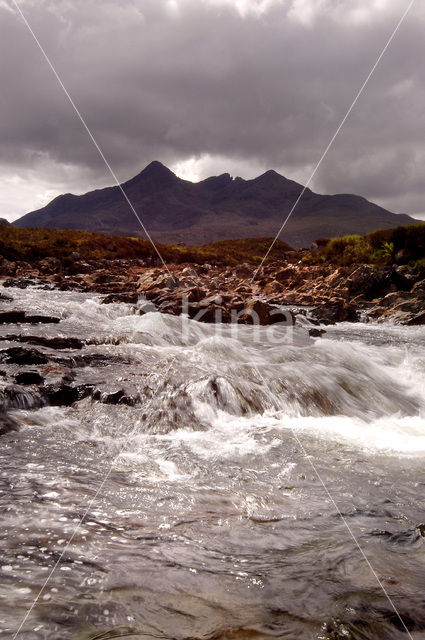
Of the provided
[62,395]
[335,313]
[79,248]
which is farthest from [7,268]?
[62,395]

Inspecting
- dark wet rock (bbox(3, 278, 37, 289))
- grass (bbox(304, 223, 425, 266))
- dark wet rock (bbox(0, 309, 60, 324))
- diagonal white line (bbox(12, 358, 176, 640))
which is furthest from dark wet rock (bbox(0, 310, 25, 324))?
grass (bbox(304, 223, 425, 266))

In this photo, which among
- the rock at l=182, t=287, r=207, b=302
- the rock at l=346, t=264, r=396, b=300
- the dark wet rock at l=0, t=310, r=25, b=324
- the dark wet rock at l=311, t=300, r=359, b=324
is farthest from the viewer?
the rock at l=346, t=264, r=396, b=300

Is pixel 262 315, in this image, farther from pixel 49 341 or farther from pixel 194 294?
pixel 49 341

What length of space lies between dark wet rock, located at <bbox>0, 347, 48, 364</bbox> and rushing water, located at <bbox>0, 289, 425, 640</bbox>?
810mm

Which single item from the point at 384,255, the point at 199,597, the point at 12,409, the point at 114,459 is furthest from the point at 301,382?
the point at 384,255

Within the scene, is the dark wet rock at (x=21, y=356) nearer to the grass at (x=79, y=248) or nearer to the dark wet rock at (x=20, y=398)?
the dark wet rock at (x=20, y=398)

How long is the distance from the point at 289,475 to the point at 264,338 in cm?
813

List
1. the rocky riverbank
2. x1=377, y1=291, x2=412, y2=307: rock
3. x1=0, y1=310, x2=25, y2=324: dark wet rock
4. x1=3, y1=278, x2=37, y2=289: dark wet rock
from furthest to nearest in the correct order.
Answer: x1=3, y1=278, x2=37, y2=289: dark wet rock < x1=377, y1=291, x2=412, y2=307: rock < the rocky riverbank < x1=0, y1=310, x2=25, y2=324: dark wet rock

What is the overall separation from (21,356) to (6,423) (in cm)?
270

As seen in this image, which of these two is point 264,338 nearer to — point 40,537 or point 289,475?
point 289,475

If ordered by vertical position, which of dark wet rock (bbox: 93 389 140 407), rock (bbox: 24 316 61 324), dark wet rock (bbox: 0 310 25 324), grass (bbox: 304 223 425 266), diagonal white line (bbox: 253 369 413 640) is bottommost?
diagonal white line (bbox: 253 369 413 640)

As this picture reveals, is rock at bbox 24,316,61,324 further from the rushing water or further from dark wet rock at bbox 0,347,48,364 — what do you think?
the rushing water

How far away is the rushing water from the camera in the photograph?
2293 millimetres

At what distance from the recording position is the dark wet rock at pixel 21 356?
7.53 meters
